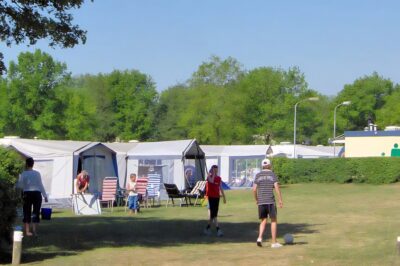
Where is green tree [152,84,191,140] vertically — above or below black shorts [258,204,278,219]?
above

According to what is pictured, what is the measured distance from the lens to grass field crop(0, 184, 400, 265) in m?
12.5

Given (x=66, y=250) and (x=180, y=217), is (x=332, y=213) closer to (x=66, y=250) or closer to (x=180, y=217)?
(x=180, y=217)

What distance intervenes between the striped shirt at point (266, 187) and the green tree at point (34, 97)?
43.8 metres

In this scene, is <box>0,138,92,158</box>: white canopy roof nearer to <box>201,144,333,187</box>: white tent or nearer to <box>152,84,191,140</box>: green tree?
<box>201,144,333,187</box>: white tent

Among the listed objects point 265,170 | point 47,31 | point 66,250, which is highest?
point 47,31

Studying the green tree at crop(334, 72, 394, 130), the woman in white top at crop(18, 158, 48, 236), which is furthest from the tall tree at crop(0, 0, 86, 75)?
the green tree at crop(334, 72, 394, 130)

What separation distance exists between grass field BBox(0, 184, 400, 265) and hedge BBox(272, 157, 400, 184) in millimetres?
13633

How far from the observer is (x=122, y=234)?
16438 mm

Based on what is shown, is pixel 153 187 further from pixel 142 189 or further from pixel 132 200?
pixel 132 200

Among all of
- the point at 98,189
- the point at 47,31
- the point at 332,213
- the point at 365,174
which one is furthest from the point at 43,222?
the point at 365,174

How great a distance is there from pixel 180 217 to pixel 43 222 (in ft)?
13.6

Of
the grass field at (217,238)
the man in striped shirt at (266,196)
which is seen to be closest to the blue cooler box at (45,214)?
the grass field at (217,238)

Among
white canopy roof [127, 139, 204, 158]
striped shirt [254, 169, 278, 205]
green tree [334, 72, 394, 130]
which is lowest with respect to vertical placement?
striped shirt [254, 169, 278, 205]

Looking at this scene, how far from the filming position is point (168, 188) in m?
26.5
